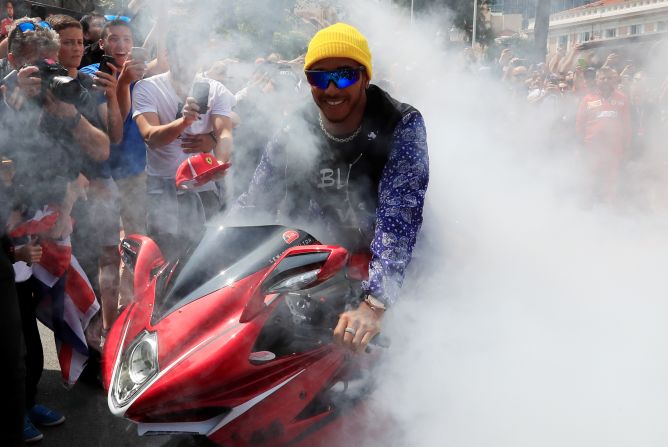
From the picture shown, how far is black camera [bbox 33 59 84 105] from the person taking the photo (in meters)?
3.05

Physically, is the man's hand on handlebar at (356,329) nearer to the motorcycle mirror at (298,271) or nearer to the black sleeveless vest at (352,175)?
the motorcycle mirror at (298,271)

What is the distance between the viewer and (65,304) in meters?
3.42

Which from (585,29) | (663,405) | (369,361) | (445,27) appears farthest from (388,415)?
(585,29)

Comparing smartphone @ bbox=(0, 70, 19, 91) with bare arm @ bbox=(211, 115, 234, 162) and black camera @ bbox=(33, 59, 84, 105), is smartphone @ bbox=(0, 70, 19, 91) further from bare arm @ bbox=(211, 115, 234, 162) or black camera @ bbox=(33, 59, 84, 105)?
bare arm @ bbox=(211, 115, 234, 162)

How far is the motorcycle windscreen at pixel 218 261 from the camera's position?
86.5 inches

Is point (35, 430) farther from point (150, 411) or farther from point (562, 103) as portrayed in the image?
point (562, 103)

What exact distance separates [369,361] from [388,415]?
0.25m

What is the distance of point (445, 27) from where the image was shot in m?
6.67

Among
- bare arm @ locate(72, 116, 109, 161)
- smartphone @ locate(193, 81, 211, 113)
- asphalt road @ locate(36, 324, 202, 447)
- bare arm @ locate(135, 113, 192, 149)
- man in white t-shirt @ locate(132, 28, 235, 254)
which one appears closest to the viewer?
asphalt road @ locate(36, 324, 202, 447)

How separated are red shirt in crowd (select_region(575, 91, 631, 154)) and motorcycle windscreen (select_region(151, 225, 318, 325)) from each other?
669 centimetres

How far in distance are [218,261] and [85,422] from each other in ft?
5.32

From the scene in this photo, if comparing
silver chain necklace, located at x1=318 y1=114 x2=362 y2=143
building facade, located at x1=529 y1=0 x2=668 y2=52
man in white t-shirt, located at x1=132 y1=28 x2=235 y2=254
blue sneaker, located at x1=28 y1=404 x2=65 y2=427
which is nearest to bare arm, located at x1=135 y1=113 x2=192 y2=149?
man in white t-shirt, located at x1=132 y1=28 x2=235 y2=254

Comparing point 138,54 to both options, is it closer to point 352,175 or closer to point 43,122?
point 43,122

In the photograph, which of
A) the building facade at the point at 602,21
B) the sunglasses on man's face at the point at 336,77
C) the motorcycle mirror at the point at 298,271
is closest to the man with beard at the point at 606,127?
the building facade at the point at 602,21
